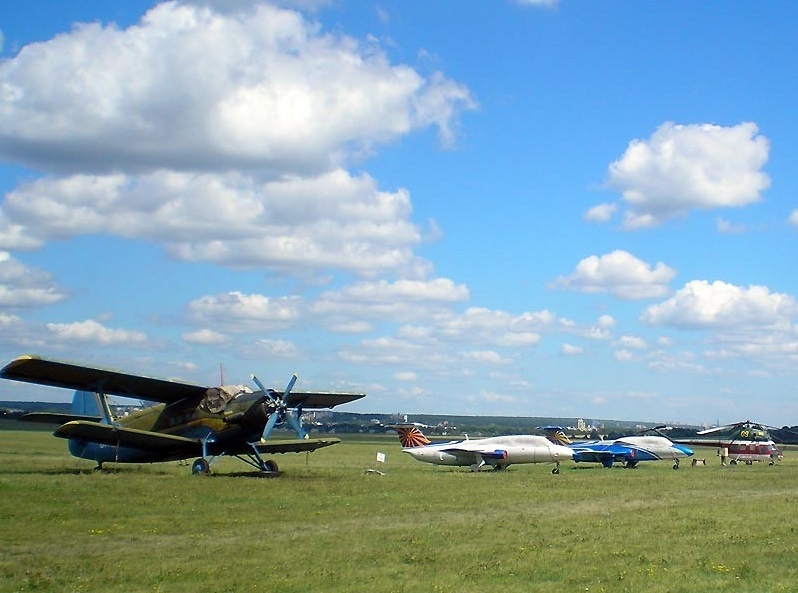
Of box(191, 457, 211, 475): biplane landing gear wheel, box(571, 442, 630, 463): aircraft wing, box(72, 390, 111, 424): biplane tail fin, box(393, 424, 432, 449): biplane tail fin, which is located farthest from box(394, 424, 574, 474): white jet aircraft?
box(72, 390, 111, 424): biplane tail fin

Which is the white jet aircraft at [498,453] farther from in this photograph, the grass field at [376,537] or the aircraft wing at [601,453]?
the grass field at [376,537]

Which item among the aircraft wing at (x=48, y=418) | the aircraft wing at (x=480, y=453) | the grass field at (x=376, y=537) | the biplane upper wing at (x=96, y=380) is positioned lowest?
the grass field at (x=376, y=537)

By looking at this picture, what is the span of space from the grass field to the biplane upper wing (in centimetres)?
329

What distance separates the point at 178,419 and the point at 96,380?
363 cm

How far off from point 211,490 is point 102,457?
11.0 m

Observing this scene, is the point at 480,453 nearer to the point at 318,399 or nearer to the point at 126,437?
the point at 318,399

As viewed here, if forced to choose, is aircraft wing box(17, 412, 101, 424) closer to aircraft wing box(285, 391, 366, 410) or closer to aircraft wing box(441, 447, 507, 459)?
aircraft wing box(285, 391, 366, 410)

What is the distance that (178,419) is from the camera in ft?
103

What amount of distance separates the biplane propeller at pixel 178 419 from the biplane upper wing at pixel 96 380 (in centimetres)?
3

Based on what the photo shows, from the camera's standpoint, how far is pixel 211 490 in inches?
945

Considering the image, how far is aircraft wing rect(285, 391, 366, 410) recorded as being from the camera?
3353cm

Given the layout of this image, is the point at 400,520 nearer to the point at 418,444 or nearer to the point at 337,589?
the point at 337,589

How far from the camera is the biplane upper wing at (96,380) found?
26.4 meters

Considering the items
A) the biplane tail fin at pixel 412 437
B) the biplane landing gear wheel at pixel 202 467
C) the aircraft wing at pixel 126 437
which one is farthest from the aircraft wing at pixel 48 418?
the biplane tail fin at pixel 412 437
